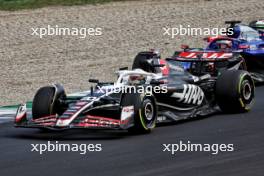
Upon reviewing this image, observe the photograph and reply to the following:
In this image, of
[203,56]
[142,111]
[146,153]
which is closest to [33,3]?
[203,56]

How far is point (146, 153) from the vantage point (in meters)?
12.0

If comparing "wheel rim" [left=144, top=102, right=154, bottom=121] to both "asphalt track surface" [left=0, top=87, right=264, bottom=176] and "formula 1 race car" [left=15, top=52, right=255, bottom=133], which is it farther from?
"asphalt track surface" [left=0, top=87, right=264, bottom=176]

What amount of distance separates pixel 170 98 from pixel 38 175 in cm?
428

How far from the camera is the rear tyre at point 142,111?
13320 mm

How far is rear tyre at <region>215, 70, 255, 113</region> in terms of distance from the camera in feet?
49.4

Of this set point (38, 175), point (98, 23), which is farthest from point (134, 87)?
point (98, 23)

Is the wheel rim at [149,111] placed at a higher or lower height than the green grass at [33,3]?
lower

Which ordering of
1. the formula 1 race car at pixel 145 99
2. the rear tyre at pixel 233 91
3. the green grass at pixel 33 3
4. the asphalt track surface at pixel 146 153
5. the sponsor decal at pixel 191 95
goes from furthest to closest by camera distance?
the green grass at pixel 33 3 → the rear tyre at pixel 233 91 → the sponsor decal at pixel 191 95 → the formula 1 race car at pixel 145 99 → the asphalt track surface at pixel 146 153

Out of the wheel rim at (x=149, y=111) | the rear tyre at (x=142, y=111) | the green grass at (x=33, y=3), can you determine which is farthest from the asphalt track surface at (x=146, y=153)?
the green grass at (x=33, y=3)

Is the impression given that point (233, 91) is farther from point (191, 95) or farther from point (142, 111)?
point (142, 111)

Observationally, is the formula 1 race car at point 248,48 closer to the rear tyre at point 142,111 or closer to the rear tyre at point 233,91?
the rear tyre at point 233,91

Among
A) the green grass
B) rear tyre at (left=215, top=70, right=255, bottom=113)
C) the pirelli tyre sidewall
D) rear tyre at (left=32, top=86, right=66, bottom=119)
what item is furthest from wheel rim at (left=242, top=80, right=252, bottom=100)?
the green grass

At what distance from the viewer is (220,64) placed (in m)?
16.9

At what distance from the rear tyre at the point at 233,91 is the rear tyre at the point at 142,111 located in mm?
1809
